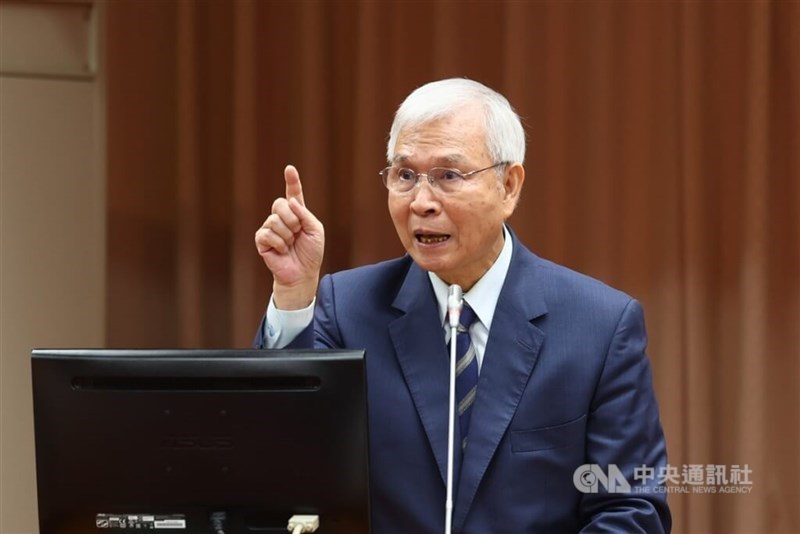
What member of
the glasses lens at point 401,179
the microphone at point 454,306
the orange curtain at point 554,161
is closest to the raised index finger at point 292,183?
the glasses lens at point 401,179

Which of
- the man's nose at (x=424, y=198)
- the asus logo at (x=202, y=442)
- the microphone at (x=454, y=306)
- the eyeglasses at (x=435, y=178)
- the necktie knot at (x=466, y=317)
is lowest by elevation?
the asus logo at (x=202, y=442)

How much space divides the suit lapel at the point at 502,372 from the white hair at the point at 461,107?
25 cm

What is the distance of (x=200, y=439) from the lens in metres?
1.54

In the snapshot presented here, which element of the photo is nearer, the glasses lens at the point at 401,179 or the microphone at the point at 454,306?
the microphone at the point at 454,306

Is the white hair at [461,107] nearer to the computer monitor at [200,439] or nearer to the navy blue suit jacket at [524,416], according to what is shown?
the navy blue suit jacket at [524,416]

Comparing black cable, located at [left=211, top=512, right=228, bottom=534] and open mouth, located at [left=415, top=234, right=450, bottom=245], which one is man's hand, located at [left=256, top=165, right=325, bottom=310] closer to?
open mouth, located at [left=415, top=234, right=450, bottom=245]

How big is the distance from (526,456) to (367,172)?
1.62 metres

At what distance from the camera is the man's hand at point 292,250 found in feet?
6.10

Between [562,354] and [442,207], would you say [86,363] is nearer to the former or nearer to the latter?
[442,207]

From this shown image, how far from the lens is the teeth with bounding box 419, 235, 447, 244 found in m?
1.97

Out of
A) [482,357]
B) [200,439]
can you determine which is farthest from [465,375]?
[200,439]

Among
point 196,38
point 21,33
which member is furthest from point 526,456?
point 21,33

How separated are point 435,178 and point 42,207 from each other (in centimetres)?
202

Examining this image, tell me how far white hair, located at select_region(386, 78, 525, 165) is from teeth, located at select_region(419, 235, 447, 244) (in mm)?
168
